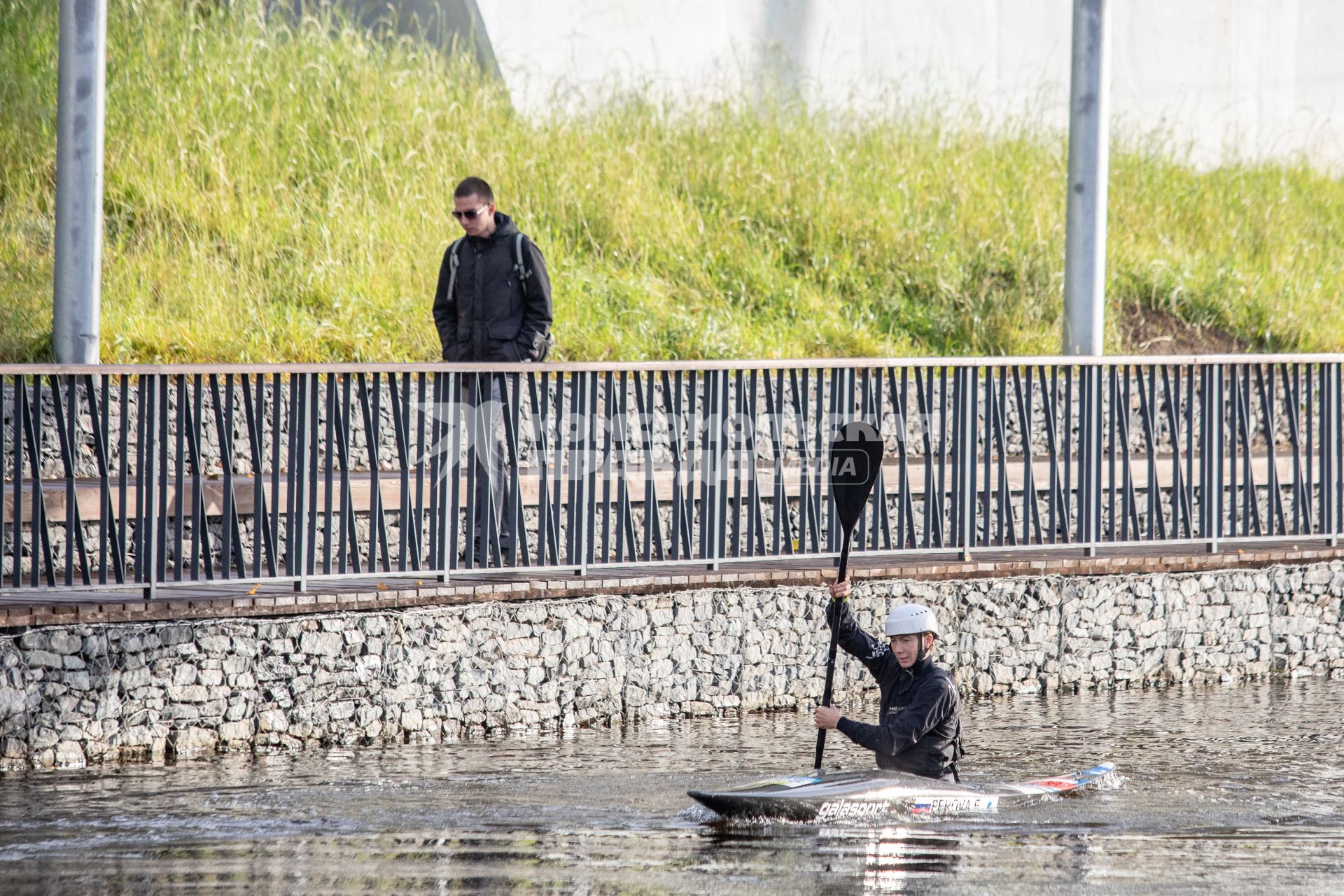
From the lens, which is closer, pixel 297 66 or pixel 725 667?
pixel 725 667

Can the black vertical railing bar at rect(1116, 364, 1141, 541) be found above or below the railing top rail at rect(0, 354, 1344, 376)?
below

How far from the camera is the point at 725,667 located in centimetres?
1149

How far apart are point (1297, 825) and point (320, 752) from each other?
16.0 feet

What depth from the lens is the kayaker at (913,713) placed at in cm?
917

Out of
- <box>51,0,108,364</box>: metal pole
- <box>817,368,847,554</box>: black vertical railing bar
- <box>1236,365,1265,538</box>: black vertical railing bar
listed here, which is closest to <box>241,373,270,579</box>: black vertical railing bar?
<box>51,0,108,364</box>: metal pole

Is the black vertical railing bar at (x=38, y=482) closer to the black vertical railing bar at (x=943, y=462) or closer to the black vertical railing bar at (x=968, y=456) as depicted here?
the black vertical railing bar at (x=943, y=462)

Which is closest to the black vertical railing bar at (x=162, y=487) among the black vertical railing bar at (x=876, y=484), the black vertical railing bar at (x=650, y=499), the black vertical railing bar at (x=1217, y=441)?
the black vertical railing bar at (x=650, y=499)

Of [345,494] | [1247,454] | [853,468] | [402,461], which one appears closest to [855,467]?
[853,468]

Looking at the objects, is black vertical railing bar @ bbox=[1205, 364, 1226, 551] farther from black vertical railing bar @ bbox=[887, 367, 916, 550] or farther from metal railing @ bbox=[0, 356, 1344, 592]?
black vertical railing bar @ bbox=[887, 367, 916, 550]

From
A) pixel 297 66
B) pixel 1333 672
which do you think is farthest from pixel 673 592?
pixel 297 66

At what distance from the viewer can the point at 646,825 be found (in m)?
8.40

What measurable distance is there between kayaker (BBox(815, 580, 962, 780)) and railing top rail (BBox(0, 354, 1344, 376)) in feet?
7.55

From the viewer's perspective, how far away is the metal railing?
988 centimetres

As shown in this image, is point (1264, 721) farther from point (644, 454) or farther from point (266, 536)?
point (266, 536)
